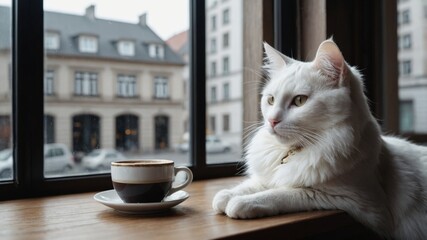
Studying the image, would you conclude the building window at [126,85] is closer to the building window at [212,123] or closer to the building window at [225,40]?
the building window at [212,123]

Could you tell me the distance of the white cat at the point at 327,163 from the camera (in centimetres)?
100

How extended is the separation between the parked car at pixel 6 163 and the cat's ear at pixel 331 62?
967 millimetres

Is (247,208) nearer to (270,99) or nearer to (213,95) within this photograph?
(270,99)

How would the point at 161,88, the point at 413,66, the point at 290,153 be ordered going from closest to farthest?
the point at 290,153 → the point at 161,88 → the point at 413,66

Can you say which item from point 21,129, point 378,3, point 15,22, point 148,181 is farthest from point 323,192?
point 378,3

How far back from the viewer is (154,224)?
0.89 m

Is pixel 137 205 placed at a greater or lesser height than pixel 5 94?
lesser

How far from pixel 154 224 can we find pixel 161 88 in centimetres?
Result: 89

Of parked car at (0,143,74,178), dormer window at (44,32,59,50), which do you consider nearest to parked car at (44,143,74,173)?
parked car at (0,143,74,178)

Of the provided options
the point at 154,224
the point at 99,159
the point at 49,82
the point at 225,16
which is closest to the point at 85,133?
the point at 99,159

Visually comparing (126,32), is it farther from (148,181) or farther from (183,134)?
(148,181)

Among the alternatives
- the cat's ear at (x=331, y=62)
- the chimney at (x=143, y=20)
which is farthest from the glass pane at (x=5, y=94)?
the cat's ear at (x=331, y=62)

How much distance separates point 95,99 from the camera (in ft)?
5.03

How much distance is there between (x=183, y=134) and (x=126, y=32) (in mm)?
480
